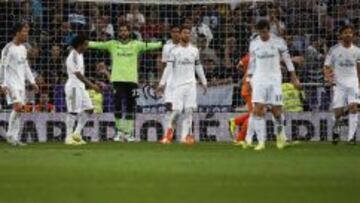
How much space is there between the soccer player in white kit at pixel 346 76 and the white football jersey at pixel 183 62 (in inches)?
108

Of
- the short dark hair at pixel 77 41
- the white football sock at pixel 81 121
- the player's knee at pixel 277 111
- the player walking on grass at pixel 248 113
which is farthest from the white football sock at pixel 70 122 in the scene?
the player's knee at pixel 277 111

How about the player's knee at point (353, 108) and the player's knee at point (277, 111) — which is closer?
the player's knee at point (277, 111)

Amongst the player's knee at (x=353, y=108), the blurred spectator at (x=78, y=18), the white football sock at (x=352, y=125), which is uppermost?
the blurred spectator at (x=78, y=18)

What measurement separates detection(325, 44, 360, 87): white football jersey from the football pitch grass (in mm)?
3658

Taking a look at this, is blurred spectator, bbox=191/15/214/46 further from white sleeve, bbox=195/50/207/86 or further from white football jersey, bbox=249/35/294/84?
white football jersey, bbox=249/35/294/84

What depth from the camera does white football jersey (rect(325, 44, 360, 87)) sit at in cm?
1948

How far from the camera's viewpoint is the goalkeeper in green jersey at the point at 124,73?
21266 millimetres

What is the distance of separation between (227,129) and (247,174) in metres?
10.7

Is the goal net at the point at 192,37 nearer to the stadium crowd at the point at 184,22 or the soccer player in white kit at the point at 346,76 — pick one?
the stadium crowd at the point at 184,22

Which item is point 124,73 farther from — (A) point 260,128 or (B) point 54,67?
(A) point 260,128

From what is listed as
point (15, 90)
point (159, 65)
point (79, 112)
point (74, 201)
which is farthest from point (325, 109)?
point (74, 201)

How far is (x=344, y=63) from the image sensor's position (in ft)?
64.1

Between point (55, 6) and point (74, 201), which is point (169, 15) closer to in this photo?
point (55, 6)

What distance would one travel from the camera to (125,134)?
69.5ft
